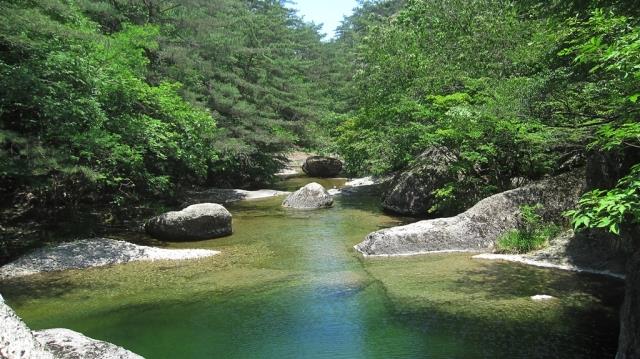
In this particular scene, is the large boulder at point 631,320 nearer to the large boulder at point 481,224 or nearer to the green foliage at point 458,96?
the green foliage at point 458,96

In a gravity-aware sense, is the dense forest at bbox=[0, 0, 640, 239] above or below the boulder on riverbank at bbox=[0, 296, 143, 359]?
above

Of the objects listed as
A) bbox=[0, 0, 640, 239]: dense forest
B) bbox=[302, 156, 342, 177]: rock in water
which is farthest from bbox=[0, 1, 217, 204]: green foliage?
bbox=[302, 156, 342, 177]: rock in water

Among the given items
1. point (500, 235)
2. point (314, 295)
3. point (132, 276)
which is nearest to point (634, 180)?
point (314, 295)

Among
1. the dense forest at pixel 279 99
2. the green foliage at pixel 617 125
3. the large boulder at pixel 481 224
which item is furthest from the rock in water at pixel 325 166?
the green foliage at pixel 617 125

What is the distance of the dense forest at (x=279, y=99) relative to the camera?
8.34 meters

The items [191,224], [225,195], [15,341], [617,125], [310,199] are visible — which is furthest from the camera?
[225,195]

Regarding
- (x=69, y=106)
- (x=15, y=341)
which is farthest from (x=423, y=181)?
(x=15, y=341)

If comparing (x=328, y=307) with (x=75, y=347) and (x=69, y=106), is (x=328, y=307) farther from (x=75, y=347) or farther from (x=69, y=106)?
(x=69, y=106)

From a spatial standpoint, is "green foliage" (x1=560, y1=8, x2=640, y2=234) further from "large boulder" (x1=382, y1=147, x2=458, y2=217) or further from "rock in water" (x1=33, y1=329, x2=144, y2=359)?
"large boulder" (x1=382, y1=147, x2=458, y2=217)

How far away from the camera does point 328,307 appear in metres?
9.20

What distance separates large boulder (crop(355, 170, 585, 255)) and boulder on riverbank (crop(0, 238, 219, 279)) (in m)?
4.54

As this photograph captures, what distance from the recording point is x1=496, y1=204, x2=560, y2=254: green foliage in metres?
12.1

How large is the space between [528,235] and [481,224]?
112 centimetres

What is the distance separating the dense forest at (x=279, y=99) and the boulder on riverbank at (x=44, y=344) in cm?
501
